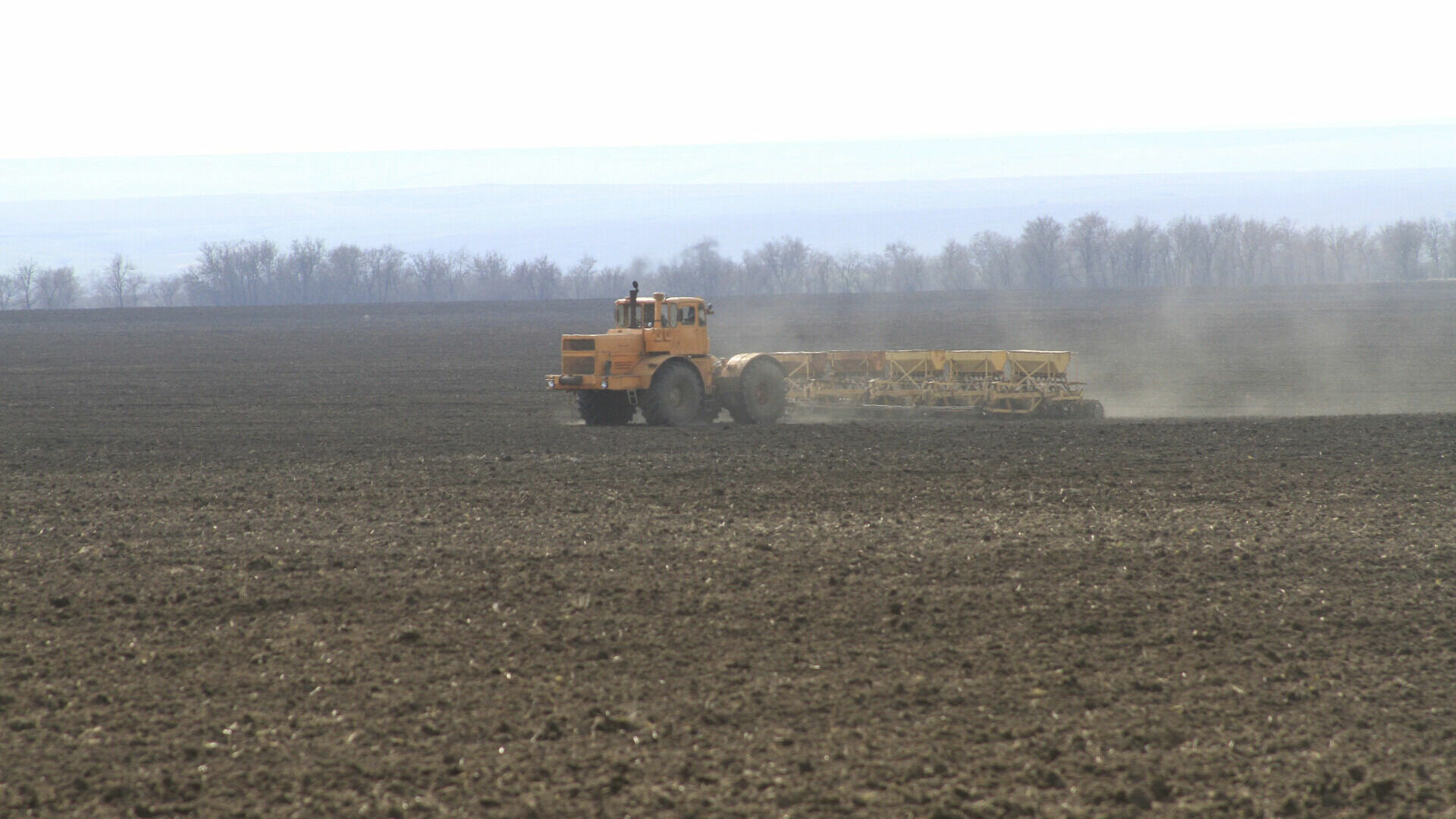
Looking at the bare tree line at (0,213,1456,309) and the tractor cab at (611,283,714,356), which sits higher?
the bare tree line at (0,213,1456,309)

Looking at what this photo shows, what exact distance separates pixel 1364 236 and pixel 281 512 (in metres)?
173

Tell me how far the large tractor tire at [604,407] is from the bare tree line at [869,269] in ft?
363

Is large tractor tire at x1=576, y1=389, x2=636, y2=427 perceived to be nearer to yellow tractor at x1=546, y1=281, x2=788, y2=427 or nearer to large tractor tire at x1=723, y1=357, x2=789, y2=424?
yellow tractor at x1=546, y1=281, x2=788, y2=427

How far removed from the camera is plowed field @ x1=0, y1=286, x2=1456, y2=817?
600 centimetres

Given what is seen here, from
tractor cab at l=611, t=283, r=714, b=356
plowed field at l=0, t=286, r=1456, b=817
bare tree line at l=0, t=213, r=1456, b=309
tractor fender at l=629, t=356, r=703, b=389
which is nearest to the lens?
plowed field at l=0, t=286, r=1456, b=817

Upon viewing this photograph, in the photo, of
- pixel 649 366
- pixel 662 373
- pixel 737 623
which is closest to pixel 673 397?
pixel 662 373

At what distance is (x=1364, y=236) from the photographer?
16200 cm

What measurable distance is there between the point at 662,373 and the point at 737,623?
41.0ft

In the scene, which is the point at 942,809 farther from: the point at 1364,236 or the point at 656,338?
the point at 1364,236

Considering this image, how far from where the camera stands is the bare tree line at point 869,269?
140m

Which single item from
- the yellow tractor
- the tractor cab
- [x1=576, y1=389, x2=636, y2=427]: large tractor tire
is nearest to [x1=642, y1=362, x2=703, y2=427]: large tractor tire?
the yellow tractor

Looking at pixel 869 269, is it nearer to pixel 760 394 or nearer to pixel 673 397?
pixel 760 394

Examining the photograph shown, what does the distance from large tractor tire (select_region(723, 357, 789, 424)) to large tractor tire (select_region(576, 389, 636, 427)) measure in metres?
1.72

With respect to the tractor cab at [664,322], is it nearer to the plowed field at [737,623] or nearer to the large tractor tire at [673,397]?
the large tractor tire at [673,397]
